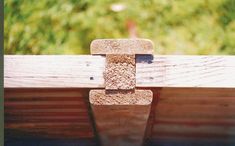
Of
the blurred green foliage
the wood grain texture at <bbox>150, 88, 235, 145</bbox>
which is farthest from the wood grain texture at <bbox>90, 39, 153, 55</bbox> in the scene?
the blurred green foliage

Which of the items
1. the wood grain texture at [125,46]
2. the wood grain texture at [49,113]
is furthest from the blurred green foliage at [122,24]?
the wood grain texture at [125,46]

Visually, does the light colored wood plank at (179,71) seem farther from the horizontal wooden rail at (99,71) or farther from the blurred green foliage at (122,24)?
the blurred green foliage at (122,24)

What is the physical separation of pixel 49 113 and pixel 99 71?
22.8 inches

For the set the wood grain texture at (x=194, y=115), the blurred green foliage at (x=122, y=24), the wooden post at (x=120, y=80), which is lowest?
the wood grain texture at (x=194, y=115)

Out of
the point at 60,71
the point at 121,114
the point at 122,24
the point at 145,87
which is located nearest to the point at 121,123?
the point at 121,114

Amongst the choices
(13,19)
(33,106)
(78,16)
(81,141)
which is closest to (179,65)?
(33,106)

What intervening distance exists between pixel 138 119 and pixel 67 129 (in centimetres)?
65

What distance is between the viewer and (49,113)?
82.6 inches

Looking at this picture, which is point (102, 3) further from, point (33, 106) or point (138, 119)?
point (138, 119)

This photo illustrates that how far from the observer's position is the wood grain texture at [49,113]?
189 cm

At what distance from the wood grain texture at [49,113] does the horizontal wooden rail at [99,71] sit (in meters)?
0.14

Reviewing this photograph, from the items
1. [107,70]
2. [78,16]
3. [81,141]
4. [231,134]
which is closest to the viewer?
[107,70]

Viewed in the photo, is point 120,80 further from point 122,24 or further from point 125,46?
point 122,24

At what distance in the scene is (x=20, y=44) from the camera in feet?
9.19
